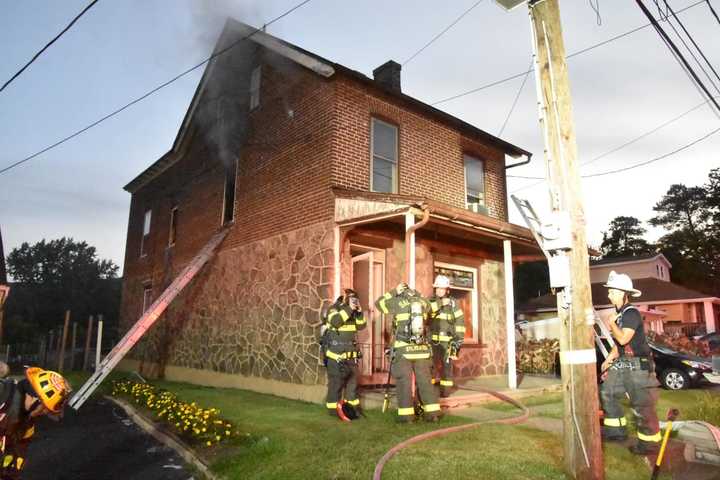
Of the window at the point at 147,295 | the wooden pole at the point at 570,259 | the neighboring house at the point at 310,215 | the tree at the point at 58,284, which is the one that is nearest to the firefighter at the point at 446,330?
the neighboring house at the point at 310,215

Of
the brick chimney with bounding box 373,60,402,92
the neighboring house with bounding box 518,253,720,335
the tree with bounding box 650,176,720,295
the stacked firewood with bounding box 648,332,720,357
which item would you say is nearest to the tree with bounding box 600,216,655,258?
the tree with bounding box 650,176,720,295

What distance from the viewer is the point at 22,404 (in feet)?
10.5

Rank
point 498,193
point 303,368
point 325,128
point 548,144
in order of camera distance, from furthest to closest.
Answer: point 498,193 → point 325,128 → point 303,368 → point 548,144

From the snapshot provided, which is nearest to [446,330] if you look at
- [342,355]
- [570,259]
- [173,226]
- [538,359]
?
[342,355]

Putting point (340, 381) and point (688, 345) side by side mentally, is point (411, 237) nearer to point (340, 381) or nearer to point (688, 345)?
point (340, 381)

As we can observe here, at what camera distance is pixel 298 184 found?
1093 cm

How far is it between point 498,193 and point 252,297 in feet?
24.5

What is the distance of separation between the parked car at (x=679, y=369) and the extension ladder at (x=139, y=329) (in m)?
11.5

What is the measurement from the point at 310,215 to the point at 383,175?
6.78 ft

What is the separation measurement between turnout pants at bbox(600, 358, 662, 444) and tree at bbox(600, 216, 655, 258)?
6441cm

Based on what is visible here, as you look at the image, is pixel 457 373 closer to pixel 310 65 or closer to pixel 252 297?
pixel 252 297

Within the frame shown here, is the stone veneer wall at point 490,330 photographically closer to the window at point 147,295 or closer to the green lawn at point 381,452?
the green lawn at point 381,452

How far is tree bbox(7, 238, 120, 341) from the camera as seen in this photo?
53.6 metres

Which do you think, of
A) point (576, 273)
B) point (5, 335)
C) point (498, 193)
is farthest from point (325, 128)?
point (5, 335)
